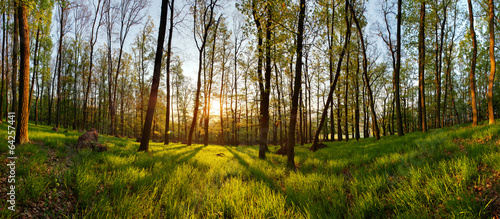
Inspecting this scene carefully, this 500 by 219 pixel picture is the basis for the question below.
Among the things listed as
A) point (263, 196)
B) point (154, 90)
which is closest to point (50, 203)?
point (263, 196)

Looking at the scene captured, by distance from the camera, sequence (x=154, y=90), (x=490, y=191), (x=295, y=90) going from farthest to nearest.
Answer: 1. (x=154, y=90)
2. (x=295, y=90)
3. (x=490, y=191)

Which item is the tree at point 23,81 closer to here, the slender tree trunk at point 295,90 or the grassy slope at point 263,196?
the grassy slope at point 263,196

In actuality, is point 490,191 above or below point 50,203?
above

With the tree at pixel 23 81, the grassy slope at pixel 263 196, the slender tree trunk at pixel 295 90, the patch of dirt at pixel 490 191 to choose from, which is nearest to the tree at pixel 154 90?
the tree at pixel 23 81

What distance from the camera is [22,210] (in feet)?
7.36

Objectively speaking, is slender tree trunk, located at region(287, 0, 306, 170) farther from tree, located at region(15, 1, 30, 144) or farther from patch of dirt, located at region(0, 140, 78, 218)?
tree, located at region(15, 1, 30, 144)

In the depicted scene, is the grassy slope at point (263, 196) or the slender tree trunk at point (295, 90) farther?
the slender tree trunk at point (295, 90)

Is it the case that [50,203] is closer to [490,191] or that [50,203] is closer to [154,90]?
[490,191]

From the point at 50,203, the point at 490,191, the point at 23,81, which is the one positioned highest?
the point at 23,81

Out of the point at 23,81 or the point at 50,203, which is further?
the point at 23,81

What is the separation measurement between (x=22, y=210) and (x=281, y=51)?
7.43 m

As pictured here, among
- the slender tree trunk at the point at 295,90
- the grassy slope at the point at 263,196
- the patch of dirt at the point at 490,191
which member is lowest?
the grassy slope at the point at 263,196

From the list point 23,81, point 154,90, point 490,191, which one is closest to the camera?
point 490,191

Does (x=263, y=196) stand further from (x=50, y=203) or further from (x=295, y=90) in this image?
(x=295, y=90)
